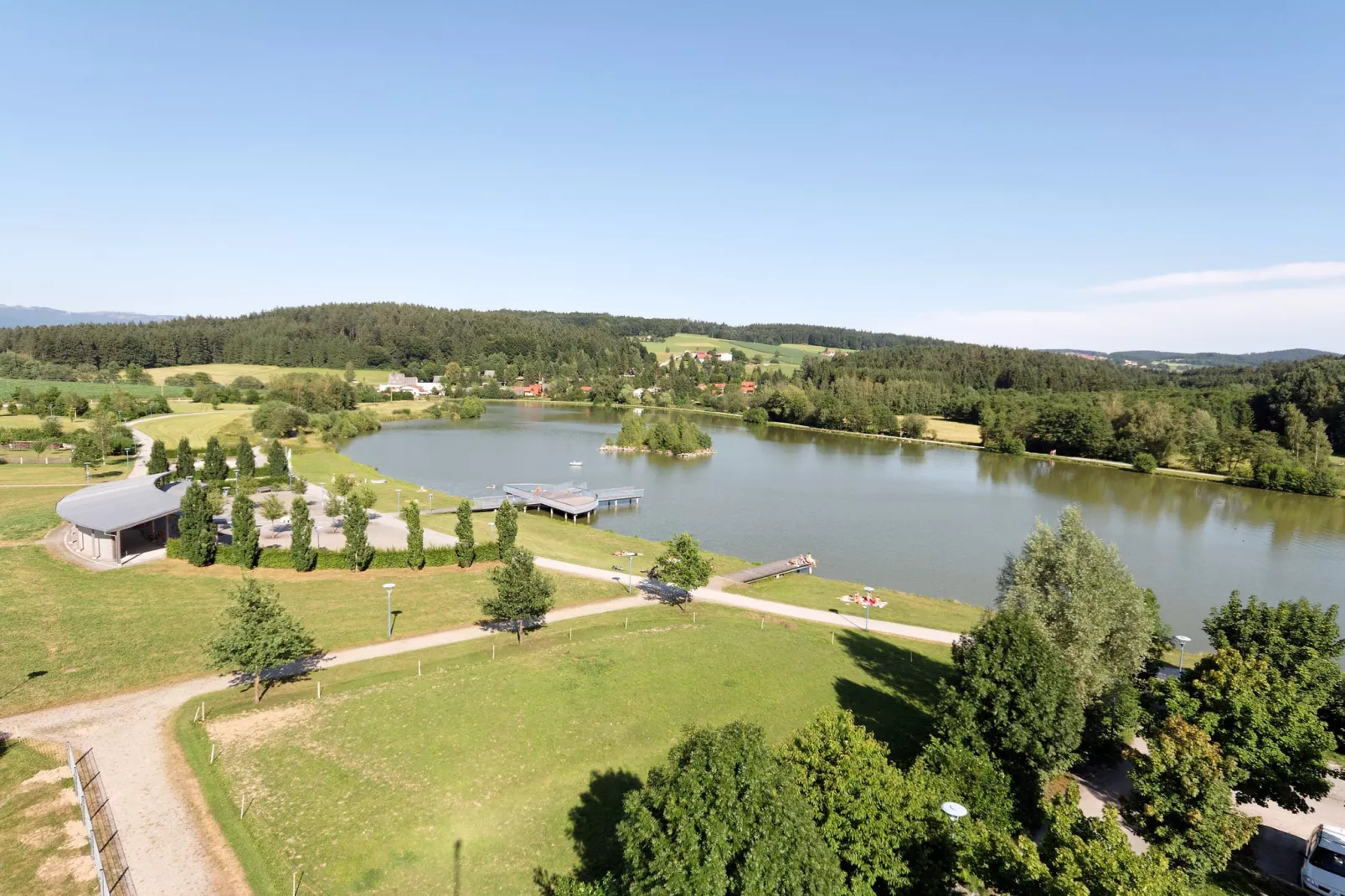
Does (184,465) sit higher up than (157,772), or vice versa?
(184,465)

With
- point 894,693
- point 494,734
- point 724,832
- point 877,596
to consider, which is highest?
point 724,832

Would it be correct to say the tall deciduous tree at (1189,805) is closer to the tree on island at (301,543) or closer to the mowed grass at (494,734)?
the mowed grass at (494,734)

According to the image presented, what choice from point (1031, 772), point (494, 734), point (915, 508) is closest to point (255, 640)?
point (494, 734)

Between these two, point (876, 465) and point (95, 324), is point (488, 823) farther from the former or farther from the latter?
point (95, 324)

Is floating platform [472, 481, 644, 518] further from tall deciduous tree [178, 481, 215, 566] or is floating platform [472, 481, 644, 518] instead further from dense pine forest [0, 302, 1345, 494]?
dense pine forest [0, 302, 1345, 494]

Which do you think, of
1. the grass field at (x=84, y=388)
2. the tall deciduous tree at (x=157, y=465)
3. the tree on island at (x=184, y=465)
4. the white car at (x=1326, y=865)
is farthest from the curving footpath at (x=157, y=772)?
the grass field at (x=84, y=388)

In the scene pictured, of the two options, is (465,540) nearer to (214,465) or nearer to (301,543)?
(301,543)

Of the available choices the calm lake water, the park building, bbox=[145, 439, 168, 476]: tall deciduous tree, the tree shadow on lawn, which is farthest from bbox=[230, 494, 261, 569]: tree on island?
bbox=[145, 439, 168, 476]: tall deciduous tree

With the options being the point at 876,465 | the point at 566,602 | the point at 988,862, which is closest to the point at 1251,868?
the point at 988,862
